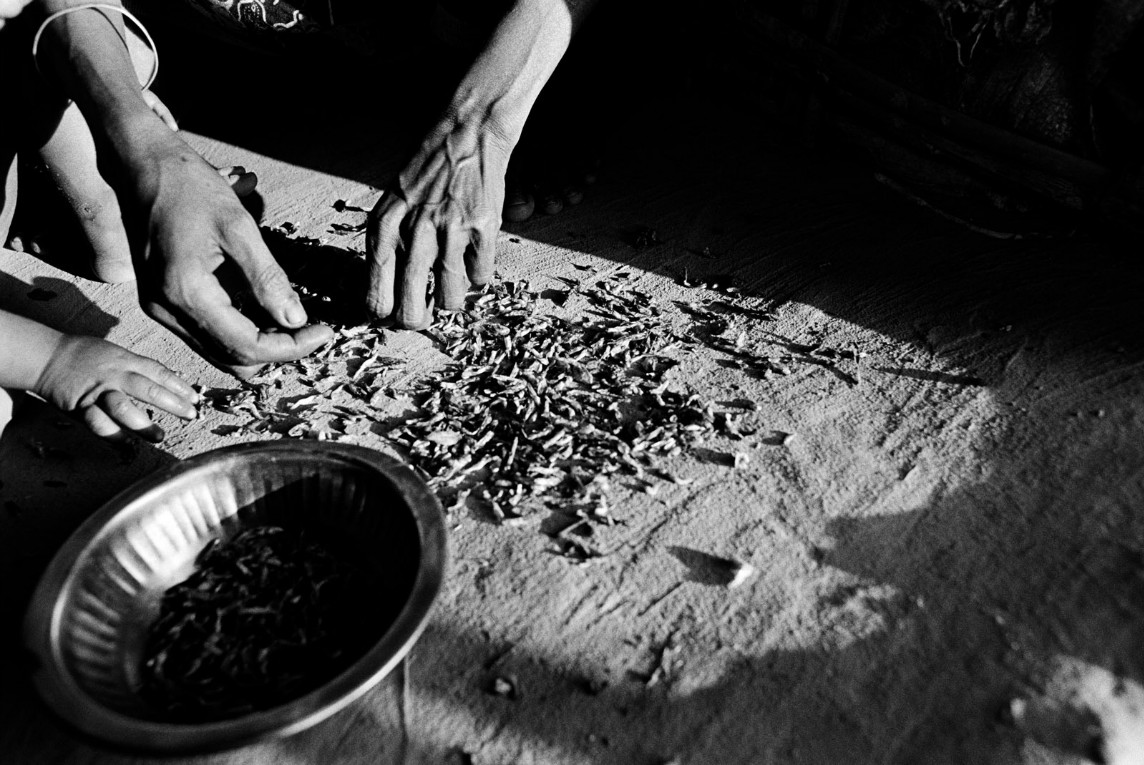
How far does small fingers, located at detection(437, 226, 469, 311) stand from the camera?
285 centimetres

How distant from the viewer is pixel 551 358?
313 centimetres

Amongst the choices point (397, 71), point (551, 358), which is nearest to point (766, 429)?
point (551, 358)

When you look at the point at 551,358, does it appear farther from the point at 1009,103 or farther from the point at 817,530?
the point at 1009,103

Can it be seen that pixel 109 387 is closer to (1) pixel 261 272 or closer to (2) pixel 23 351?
(2) pixel 23 351

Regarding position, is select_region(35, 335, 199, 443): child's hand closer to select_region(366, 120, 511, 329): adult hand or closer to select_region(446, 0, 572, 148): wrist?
select_region(366, 120, 511, 329): adult hand

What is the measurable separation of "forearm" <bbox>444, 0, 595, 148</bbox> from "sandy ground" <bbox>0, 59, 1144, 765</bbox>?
27.8 inches

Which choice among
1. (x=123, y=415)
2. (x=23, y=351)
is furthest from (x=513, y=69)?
(x=23, y=351)

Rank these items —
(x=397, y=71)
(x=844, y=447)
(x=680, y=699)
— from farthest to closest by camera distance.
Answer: (x=397, y=71)
(x=844, y=447)
(x=680, y=699)

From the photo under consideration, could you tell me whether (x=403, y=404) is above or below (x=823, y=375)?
below

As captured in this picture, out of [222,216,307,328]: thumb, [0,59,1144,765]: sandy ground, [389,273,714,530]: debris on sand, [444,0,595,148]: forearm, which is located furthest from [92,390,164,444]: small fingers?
[444,0,595,148]: forearm

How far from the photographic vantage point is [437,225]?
112 inches

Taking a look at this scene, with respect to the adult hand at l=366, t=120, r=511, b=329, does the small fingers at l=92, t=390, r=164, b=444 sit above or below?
below

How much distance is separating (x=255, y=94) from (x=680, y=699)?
4067 millimetres

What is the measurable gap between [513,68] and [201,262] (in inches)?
51.7
